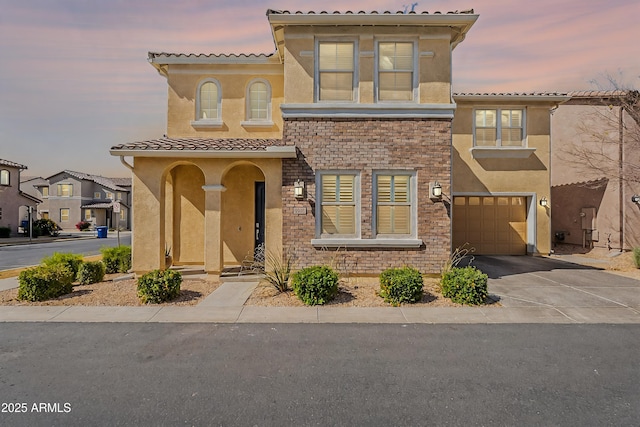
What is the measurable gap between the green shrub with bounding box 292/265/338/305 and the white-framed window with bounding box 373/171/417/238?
96.7 inches

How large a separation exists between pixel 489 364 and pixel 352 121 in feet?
21.1

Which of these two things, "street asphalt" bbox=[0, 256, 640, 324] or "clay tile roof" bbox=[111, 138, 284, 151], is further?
"clay tile roof" bbox=[111, 138, 284, 151]

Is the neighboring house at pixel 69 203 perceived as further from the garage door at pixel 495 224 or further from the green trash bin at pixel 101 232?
the garage door at pixel 495 224

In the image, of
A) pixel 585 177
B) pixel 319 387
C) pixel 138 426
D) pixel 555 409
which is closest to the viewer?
pixel 138 426

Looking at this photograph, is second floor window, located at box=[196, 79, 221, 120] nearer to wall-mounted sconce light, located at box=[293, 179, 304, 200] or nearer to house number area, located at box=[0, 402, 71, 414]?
wall-mounted sconce light, located at box=[293, 179, 304, 200]

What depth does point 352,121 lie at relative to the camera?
855 centimetres

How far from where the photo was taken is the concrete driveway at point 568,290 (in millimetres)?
6449

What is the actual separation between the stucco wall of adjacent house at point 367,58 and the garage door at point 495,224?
20.9ft

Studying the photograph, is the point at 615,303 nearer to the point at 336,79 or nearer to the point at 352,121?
the point at 352,121

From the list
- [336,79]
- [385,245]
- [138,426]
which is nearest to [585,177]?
[385,245]

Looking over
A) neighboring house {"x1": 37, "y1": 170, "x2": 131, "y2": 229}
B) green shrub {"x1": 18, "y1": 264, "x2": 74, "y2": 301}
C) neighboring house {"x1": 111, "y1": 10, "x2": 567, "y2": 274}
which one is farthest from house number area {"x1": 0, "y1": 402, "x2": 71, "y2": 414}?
neighboring house {"x1": 37, "y1": 170, "x2": 131, "y2": 229}

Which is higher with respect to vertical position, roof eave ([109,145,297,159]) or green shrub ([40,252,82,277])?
roof eave ([109,145,297,159])

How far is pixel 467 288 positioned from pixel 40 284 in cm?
926

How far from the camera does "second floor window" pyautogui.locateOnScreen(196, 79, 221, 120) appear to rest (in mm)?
10633
